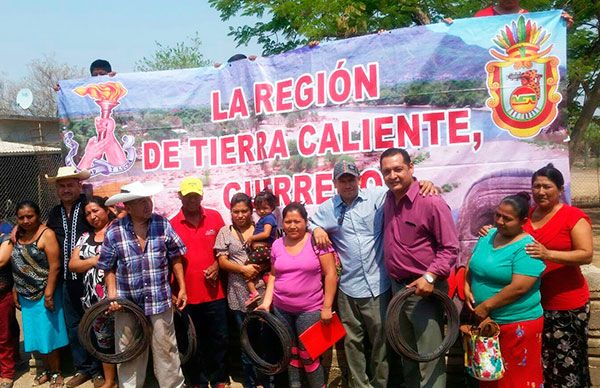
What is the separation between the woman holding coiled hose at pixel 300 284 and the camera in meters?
3.78

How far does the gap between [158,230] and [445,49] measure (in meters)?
2.87

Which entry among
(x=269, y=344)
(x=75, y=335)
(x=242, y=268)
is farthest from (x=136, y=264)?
(x=75, y=335)

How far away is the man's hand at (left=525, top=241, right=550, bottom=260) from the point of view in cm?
318

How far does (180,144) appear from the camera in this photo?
5145mm

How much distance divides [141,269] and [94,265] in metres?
0.60

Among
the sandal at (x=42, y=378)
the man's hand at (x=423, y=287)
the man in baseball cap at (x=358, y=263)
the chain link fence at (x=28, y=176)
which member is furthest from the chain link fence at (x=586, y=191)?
the chain link fence at (x=28, y=176)

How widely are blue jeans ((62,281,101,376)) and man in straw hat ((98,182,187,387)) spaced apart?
0.84m

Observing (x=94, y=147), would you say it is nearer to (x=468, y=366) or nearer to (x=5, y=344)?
(x=5, y=344)

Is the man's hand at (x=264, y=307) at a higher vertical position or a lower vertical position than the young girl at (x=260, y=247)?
lower

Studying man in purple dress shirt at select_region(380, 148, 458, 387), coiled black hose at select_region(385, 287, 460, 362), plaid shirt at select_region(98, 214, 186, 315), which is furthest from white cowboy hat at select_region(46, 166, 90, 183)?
coiled black hose at select_region(385, 287, 460, 362)

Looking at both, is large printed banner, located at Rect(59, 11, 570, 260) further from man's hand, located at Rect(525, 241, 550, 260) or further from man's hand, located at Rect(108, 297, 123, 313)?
man's hand, located at Rect(108, 297, 123, 313)

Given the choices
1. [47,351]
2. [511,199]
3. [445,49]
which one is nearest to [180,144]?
[47,351]

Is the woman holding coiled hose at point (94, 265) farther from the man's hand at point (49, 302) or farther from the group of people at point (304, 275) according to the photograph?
the man's hand at point (49, 302)

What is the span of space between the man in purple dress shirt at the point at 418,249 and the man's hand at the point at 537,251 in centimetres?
44
